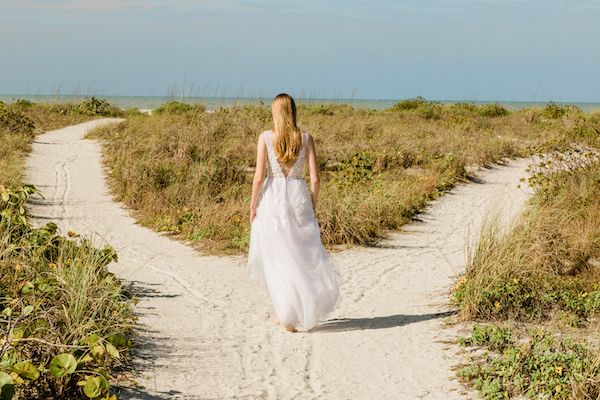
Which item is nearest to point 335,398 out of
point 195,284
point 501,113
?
point 195,284

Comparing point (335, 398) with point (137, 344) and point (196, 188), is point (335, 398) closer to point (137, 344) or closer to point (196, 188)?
point (137, 344)

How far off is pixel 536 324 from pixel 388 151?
12071mm

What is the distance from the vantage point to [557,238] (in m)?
9.05

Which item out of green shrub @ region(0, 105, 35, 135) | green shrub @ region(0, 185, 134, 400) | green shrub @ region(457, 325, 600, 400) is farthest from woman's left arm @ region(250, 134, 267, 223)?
green shrub @ region(0, 105, 35, 135)

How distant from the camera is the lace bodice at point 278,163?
6.72m

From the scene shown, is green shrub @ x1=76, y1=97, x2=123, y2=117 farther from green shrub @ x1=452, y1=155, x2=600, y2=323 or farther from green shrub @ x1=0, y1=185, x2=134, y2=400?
green shrub @ x1=452, y1=155, x2=600, y2=323

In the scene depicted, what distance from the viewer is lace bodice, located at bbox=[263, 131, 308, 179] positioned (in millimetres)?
6723

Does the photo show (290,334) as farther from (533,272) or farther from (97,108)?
(97,108)

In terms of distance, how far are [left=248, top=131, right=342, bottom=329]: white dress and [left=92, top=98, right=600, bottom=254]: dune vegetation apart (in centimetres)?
358

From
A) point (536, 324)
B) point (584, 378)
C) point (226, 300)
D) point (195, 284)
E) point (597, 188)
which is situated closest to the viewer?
point (584, 378)

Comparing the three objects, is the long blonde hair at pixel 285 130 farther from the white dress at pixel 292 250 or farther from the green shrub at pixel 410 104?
the green shrub at pixel 410 104

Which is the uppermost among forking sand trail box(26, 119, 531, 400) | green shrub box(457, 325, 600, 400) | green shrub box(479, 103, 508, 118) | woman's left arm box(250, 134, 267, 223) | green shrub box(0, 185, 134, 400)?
woman's left arm box(250, 134, 267, 223)

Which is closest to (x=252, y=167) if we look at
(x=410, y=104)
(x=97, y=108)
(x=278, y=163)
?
(x=278, y=163)

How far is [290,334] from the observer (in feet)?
22.3
